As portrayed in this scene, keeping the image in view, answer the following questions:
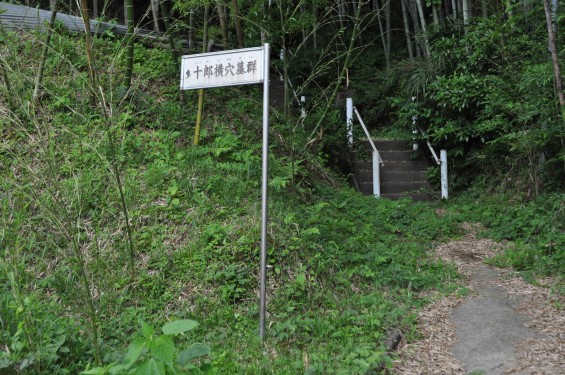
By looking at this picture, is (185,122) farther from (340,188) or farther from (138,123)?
(340,188)


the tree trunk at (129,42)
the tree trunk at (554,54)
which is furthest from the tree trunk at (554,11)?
the tree trunk at (129,42)

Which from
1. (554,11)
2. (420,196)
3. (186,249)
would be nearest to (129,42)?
(186,249)

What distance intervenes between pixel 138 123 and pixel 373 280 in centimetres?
355

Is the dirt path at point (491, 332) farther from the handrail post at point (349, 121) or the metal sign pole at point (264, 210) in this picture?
the handrail post at point (349, 121)

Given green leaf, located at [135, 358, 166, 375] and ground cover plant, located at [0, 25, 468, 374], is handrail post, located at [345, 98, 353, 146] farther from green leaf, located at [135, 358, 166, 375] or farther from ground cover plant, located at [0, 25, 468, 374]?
green leaf, located at [135, 358, 166, 375]

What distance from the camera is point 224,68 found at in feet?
13.0

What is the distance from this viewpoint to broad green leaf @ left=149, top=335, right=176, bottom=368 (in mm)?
2148

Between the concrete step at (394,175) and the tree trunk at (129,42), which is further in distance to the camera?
the concrete step at (394,175)

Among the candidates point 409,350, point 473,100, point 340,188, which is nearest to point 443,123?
point 473,100

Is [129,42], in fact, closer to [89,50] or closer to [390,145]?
[89,50]

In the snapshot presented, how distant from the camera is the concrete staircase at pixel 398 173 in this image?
30.2 ft

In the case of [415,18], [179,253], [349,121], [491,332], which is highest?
[415,18]

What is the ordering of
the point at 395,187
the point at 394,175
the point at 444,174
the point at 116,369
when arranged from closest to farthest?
the point at 116,369 < the point at 444,174 < the point at 395,187 < the point at 394,175

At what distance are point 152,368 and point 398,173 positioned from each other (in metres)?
7.99
